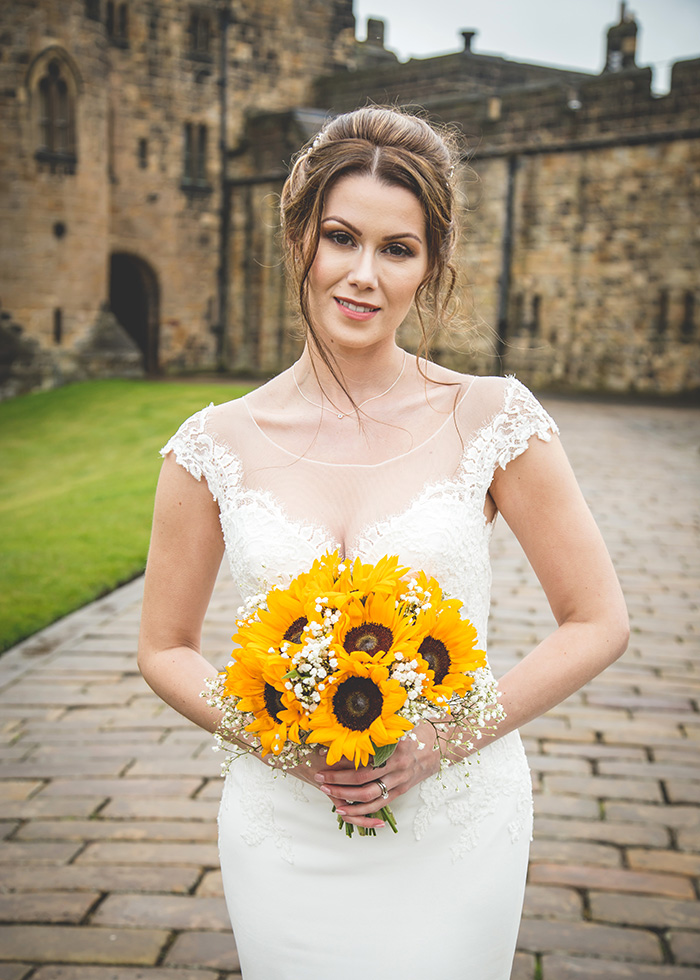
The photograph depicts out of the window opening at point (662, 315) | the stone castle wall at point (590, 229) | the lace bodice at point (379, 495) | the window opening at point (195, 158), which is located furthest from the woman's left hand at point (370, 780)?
the window opening at point (195, 158)

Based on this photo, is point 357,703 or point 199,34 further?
point 199,34

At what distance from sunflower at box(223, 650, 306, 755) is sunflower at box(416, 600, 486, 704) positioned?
0.75 ft

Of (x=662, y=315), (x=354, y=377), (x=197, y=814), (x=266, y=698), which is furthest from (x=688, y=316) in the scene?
(x=266, y=698)

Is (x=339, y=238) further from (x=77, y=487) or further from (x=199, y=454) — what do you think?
(x=77, y=487)

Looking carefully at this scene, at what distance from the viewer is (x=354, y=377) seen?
2.03m

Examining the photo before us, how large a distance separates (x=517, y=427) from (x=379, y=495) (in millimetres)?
323

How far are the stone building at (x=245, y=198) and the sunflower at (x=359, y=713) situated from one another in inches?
676

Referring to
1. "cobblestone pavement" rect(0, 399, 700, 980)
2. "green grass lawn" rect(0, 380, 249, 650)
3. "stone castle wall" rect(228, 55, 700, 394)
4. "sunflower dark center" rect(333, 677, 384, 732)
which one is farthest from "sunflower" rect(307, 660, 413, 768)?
"stone castle wall" rect(228, 55, 700, 394)

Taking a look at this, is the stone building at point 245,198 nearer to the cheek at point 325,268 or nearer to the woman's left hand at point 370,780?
the cheek at point 325,268

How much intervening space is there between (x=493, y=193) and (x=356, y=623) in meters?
23.3

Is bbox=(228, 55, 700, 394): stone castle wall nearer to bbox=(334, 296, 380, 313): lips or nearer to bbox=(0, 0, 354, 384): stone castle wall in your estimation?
bbox=(0, 0, 354, 384): stone castle wall

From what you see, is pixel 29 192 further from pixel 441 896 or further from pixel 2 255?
pixel 441 896

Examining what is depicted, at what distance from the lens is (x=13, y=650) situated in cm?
547

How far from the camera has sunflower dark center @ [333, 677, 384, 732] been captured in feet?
4.56
